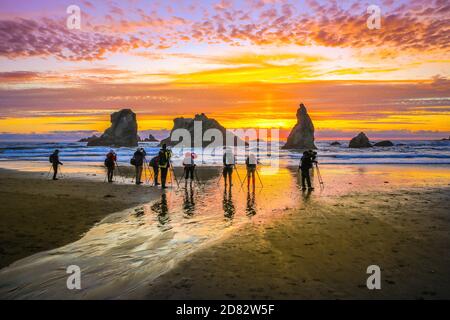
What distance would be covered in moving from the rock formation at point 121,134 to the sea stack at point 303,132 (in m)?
69.0

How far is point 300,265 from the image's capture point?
752 cm

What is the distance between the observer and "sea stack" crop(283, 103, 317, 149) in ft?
346

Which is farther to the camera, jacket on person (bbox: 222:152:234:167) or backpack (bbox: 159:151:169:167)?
backpack (bbox: 159:151:169:167)

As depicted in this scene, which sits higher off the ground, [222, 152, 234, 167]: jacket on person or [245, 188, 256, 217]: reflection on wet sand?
[222, 152, 234, 167]: jacket on person

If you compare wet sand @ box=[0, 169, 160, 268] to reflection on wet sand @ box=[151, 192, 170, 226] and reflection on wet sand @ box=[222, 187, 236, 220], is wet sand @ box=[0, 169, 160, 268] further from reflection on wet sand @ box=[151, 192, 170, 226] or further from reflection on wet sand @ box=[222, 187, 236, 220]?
reflection on wet sand @ box=[222, 187, 236, 220]

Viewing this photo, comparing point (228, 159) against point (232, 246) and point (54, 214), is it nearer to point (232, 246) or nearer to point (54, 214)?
point (54, 214)

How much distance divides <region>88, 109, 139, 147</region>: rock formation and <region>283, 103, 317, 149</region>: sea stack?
226 ft

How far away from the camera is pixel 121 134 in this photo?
13788cm

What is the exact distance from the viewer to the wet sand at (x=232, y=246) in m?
6.44

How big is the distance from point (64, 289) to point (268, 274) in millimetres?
4176

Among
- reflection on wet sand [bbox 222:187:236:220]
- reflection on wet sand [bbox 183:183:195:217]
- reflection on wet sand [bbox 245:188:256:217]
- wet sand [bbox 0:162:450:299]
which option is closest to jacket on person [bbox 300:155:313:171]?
reflection on wet sand [bbox 245:188:256:217]

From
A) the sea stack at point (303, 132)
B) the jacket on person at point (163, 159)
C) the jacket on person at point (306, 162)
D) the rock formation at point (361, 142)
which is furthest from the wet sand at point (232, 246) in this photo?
the sea stack at point (303, 132)
